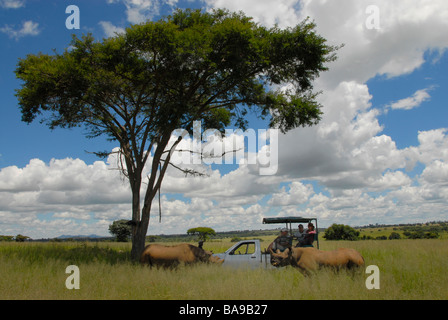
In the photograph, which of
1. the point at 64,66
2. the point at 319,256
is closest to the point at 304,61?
the point at 319,256

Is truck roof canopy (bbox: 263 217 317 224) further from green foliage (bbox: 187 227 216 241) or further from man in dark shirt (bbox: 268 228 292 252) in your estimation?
green foliage (bbox: 187 227 216 241)

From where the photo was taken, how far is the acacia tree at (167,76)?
17484 millimetres

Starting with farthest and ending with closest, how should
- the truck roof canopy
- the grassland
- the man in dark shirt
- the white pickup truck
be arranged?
the truck roof canopy < the man in dark shirt < the white pickup truck < the grassland

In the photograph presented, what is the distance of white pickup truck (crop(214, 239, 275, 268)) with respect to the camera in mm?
13242

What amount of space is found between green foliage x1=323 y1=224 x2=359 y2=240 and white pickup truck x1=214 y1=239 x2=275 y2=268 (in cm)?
7057

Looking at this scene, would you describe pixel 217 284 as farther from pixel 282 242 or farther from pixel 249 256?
pixel 282 242

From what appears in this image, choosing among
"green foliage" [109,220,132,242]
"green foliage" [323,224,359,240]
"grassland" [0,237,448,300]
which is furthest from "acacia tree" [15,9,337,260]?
"green foliage" [323,224,359,240]

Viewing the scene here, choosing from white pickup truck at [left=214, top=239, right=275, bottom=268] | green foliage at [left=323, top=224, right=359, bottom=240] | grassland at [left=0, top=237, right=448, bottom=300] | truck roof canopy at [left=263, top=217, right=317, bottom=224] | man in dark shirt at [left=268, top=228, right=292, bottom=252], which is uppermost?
truck roof canopy at [left=263, top=217, right=317, bottom=224]

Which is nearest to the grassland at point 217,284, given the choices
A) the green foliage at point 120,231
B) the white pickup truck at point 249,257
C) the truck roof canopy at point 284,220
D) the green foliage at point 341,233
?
the white pickup truck at point 249,257

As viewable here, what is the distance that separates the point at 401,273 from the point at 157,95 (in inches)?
596

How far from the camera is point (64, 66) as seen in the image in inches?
704
